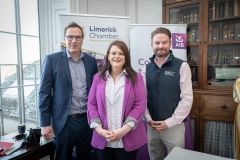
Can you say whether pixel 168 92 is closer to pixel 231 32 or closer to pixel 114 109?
pixel 114 109

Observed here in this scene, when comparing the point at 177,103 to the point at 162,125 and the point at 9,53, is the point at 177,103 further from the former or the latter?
the point at 9,53

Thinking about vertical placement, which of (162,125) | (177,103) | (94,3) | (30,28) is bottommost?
(162,125)

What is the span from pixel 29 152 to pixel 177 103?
1.24 m

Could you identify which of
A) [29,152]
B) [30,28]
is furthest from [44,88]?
[30,28]

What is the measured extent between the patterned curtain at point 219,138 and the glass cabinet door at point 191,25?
574 mm

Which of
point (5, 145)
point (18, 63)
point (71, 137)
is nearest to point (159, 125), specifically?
point (71, 137)

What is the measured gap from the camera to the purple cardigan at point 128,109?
1.33 m

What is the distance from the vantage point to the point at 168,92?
151 cm

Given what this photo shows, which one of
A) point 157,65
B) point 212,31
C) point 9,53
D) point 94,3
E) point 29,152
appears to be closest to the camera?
point 29,152

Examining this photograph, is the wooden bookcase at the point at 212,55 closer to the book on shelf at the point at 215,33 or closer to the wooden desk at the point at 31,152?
the book on shelf at the point at 215,33

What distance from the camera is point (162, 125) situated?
149cm

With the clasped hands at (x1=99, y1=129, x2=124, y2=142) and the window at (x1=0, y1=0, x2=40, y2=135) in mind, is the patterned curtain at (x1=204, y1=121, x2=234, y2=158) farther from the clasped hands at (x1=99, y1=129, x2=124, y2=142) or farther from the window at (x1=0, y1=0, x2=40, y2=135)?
the window at (x1=0, y1=0, x2=40, y2=135)

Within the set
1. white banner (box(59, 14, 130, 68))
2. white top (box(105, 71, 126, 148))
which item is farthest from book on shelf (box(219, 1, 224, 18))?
white top (box(105, 71, 126, 148))

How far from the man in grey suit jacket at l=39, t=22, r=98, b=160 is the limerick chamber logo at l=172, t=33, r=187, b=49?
1313mm
